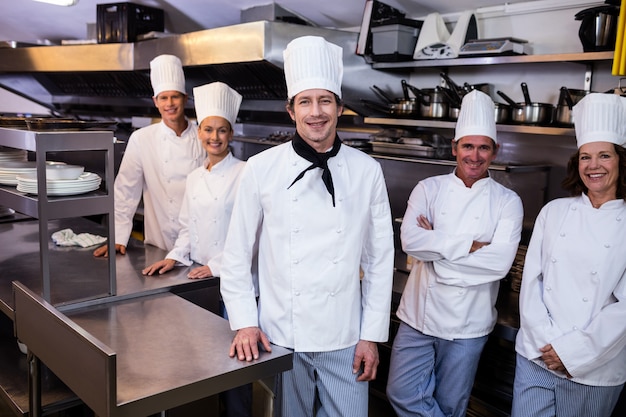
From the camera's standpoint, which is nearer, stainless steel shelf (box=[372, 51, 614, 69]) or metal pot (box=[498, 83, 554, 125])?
stainless steel shelf (box=[372, 51, 614, 69])

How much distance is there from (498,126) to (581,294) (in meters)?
1.18

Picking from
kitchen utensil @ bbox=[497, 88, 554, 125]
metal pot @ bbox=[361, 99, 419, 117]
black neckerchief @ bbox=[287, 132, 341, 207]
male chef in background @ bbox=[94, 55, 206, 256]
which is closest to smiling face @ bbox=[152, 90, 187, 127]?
male chef in background @ bbox=[94, 55, 206, 256]

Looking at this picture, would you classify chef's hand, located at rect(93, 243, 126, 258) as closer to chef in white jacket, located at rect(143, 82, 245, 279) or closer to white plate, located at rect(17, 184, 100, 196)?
chef in white jacket, located at rect(143, 82, 245, 279)

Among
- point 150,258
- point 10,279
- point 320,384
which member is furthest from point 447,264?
point 10,279

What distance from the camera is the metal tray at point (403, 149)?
11.2 feet

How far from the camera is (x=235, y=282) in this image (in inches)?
78.3

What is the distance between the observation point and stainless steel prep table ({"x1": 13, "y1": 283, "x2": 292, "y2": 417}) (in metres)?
1.54

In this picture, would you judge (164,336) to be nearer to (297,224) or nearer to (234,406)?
(297,224)

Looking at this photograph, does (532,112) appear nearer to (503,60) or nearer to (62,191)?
(503,60)

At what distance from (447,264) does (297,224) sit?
868mm

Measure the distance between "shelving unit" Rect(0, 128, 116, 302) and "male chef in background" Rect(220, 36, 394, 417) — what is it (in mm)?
560

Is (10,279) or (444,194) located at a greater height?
(444,194)

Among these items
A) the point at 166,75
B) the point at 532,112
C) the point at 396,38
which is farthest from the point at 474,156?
the point at 166,75

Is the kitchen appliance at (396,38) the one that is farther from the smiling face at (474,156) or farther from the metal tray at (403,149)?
the smiling face at (474,156)
